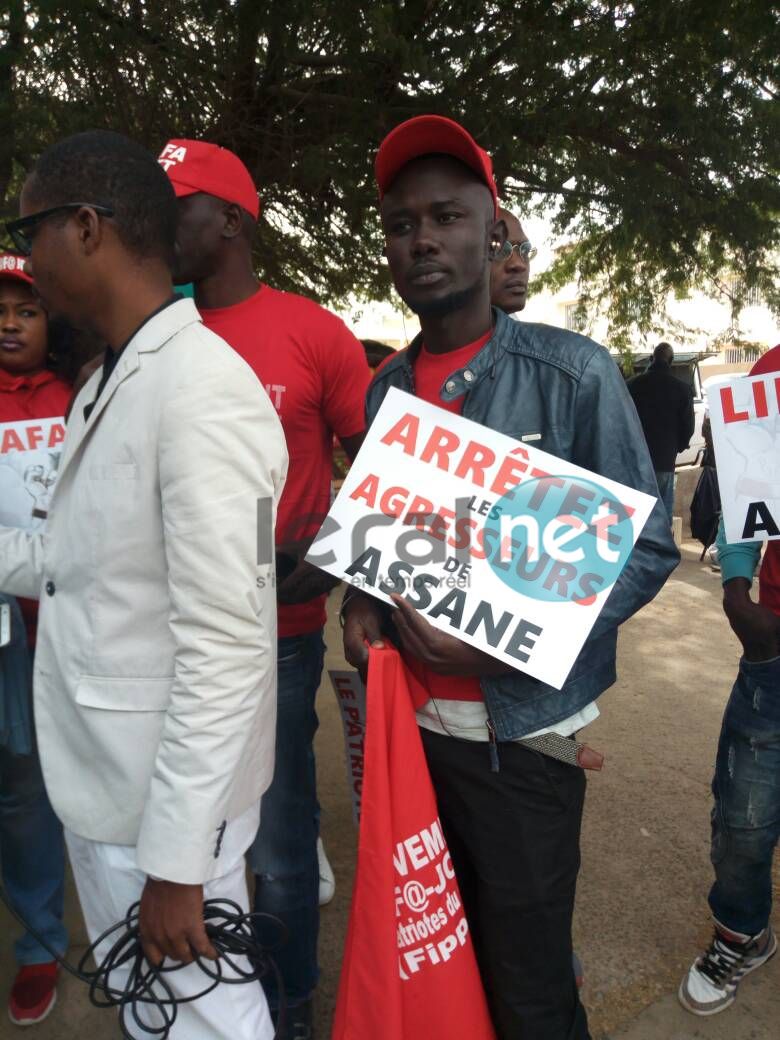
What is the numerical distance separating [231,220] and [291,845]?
170 cm

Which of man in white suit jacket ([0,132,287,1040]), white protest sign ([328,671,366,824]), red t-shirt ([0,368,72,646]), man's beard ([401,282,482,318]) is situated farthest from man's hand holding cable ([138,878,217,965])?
red t-shirt ([0,368,72,646])

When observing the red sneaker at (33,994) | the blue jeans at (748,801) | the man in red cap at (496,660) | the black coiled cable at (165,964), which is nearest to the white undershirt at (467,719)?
the man in red cap at (496,660)

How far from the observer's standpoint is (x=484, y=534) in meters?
1.63

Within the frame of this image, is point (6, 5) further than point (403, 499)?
Yes

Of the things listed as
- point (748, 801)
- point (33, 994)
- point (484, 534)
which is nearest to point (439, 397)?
point (484, 534)

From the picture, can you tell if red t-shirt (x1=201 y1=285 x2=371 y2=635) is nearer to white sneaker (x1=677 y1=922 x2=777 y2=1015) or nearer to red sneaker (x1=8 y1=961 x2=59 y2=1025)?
red sneaker (x1=8 y1=961 x2=59 y2=1025)

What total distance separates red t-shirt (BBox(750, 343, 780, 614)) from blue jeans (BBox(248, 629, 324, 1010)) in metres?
1.25

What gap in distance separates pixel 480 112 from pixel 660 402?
4611mm

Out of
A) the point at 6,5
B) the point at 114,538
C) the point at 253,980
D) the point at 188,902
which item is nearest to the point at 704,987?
the point at 253,980

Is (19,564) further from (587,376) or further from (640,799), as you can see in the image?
(640,799)

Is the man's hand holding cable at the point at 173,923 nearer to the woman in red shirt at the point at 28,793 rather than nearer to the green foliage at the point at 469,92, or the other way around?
the woman in red shirt at the point at 28,793

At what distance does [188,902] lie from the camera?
4.43ft

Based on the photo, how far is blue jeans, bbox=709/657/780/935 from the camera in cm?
225

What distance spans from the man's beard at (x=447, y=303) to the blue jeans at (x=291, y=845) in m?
0.96
